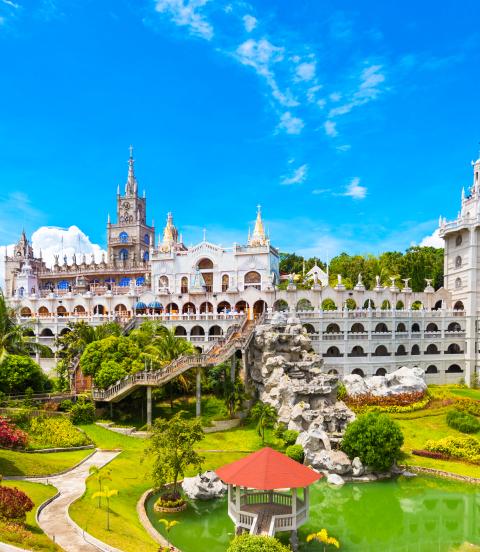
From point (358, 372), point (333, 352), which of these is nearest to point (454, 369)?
point (358, 372)

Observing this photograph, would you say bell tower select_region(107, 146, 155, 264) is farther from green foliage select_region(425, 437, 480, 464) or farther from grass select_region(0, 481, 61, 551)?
grass select_region(0, 481, 61, 551)

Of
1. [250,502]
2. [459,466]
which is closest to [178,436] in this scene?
[250,502]

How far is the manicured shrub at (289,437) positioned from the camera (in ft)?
115

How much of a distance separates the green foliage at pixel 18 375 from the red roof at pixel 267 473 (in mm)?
23726

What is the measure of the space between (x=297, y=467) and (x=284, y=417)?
1626 cm

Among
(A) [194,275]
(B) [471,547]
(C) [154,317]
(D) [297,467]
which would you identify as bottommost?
(B) [471,547]

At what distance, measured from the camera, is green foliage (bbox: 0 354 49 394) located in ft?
129

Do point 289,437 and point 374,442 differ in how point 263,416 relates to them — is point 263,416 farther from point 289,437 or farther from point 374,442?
point 374,442

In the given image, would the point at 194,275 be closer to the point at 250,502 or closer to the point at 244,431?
the point at 244,431

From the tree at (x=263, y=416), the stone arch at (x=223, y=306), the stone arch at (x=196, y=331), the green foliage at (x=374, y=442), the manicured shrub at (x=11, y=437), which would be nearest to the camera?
the manicured shrub at (x=11, y=437)

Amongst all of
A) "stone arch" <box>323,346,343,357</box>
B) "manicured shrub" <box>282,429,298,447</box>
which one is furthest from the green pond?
"stone arch" <box>323,346,343,357</box>

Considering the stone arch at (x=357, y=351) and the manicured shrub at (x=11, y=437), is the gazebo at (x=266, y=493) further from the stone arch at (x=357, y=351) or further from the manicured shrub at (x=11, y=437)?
the stone arch at (x=357, y=351)

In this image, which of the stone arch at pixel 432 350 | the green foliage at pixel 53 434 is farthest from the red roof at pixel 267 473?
the stone arch at pixel 432 350

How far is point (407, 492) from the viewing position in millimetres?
29578
